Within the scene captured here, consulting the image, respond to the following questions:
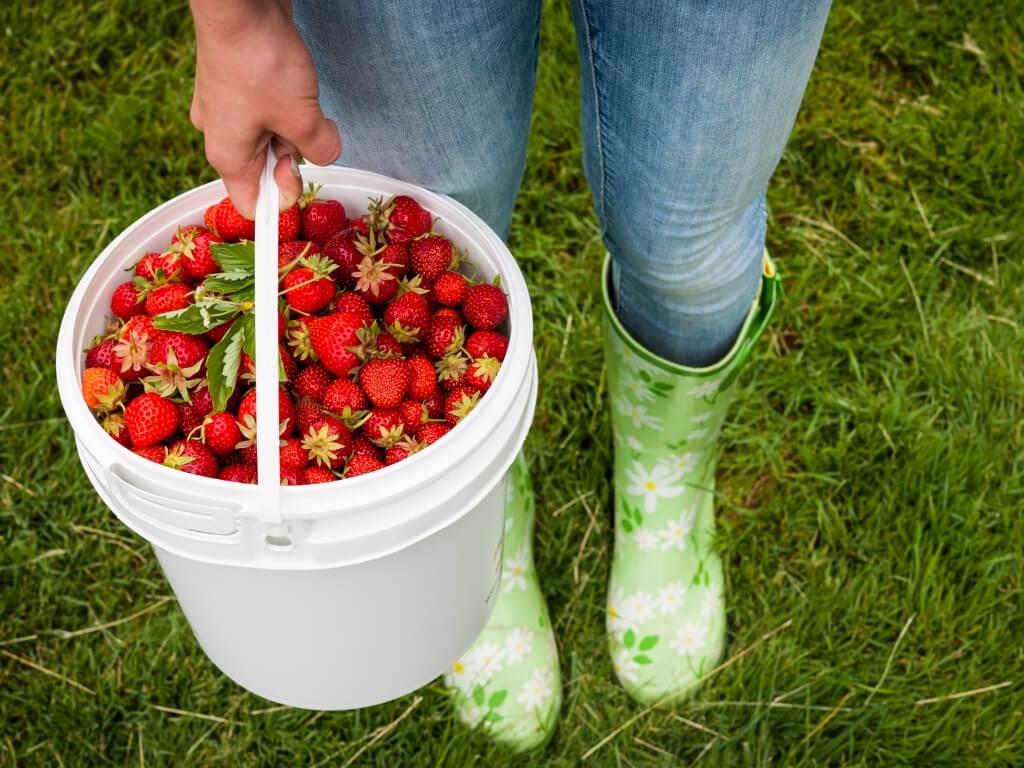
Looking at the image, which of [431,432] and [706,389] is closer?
[431,432]

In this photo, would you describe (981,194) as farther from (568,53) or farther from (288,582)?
(288,582)

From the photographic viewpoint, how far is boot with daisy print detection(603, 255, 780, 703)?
4.07 ft

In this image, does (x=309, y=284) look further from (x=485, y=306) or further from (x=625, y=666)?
(x=625, y=666)

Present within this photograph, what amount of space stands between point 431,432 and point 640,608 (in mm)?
536

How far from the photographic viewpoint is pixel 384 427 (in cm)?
89

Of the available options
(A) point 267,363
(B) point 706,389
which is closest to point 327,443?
(A) point 267,363

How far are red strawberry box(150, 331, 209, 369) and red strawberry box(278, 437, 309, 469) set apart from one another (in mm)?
122

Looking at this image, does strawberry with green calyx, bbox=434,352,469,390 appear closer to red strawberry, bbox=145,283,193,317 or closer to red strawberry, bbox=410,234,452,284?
red strawberry, bbox=410,234,452,284

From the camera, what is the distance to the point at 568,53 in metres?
1.82

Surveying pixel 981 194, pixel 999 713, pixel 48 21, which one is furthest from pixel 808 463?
pixel 48 21

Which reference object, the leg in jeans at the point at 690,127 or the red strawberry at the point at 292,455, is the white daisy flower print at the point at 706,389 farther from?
the red strawberry at the point at 292,455

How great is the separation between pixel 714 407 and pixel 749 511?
0.25 metres

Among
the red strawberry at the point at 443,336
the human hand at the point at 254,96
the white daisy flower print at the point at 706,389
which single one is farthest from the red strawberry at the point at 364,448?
the white daisy flower print at the point at 706,389

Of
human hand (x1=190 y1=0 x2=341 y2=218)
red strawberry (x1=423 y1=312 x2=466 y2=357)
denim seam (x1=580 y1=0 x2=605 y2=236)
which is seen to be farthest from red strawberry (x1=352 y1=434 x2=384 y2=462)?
denim seam (x1=580 y1=0 x2=605 y2=236)
